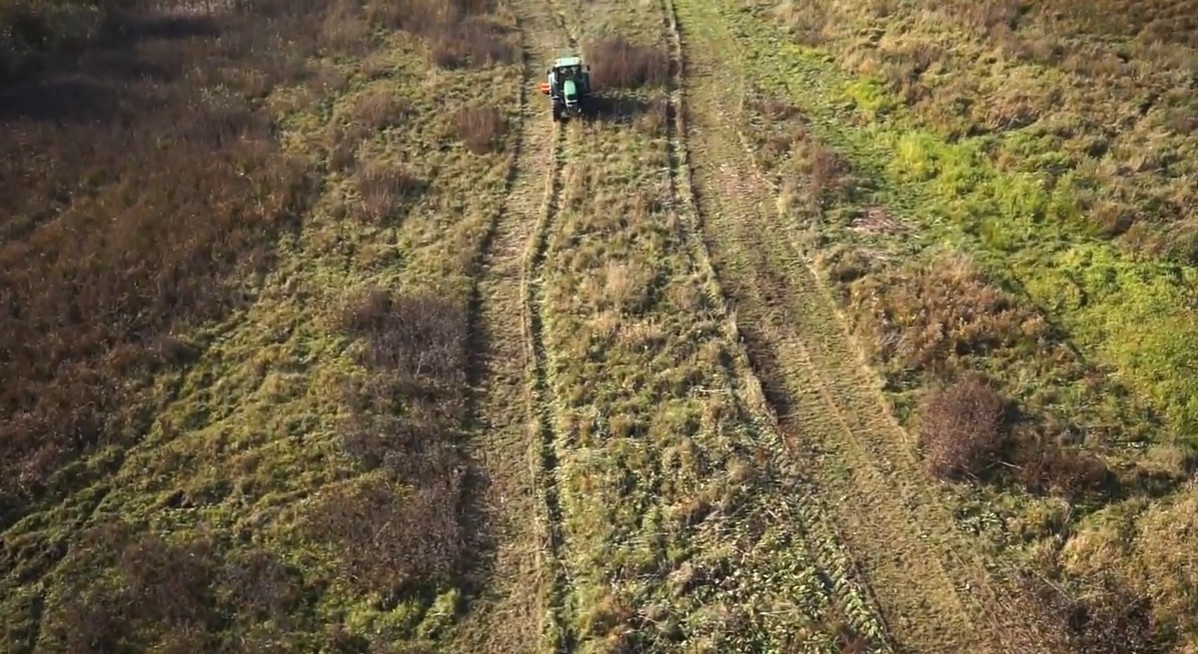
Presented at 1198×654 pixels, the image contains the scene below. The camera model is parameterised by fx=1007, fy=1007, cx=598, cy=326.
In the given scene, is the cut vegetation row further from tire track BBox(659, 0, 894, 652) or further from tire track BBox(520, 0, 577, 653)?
tire track BBox(520, 0, 577, 653)

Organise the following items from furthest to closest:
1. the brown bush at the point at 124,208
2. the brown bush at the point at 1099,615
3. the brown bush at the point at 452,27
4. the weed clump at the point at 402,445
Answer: the brown bush at the point at 452,27, the brown bush at the point at 124,208, the weed clump at the point at 402,445, the brown bush at the point at 1099,615

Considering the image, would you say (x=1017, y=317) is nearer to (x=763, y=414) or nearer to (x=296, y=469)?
(x=763, y=414)

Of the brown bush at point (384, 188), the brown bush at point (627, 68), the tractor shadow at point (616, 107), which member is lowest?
the brown bush at point (384, 188)

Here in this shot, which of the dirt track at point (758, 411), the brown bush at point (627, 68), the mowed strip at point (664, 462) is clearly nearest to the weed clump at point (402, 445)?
the dirt track at point (758, 411)

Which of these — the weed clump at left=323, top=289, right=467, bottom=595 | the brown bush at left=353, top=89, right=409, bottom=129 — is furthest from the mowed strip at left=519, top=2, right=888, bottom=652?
the brown bush at left=353, top=89, right=409, bottom=129

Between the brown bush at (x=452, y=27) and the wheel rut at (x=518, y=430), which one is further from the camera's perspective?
the brown bush at (x=452, y=27)

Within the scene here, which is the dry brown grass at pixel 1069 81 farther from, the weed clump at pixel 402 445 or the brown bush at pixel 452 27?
the weed clump at pixel 402 445
